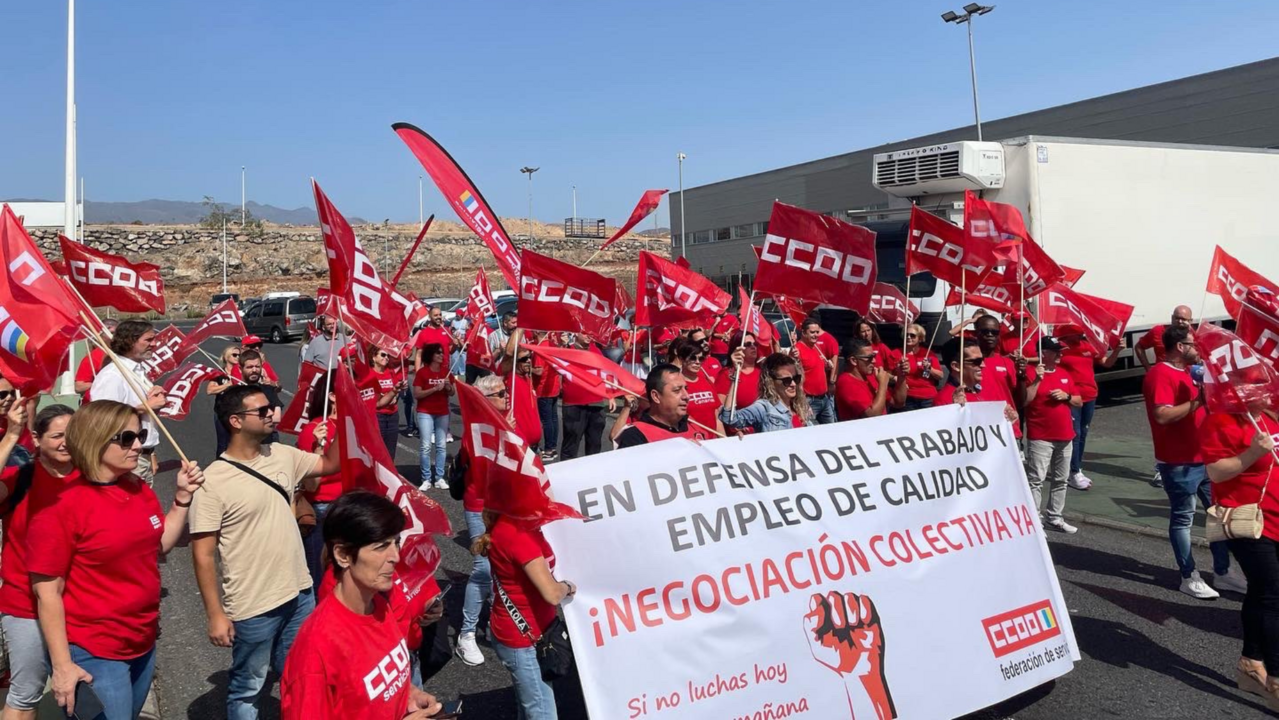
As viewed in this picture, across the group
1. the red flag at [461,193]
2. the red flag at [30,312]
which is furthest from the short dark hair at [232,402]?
the red flag at [461,193]

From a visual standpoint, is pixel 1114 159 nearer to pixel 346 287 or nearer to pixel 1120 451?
pixel 1120 451

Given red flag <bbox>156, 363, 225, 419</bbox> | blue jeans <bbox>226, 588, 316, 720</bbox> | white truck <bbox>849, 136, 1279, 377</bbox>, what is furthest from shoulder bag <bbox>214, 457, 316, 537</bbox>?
white truck <bbox>849, 136, 1279, 377</bbox>

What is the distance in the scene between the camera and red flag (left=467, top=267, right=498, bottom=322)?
1095 cm

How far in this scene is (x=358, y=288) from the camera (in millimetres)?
4723

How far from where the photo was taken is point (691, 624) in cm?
394

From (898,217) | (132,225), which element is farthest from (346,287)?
(132,225)

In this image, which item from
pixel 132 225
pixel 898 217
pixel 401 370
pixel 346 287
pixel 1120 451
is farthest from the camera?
pixel 132 225

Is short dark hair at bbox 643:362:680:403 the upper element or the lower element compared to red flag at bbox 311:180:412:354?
lower

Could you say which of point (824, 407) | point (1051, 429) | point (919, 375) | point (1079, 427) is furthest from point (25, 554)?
point (1079, 427)

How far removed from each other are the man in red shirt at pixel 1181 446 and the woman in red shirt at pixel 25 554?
6.39m

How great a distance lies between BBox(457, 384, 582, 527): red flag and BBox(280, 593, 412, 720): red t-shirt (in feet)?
2.95

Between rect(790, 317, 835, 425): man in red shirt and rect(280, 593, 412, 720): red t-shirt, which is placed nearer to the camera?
rect(280, 593, 412, 720): red t-shirt

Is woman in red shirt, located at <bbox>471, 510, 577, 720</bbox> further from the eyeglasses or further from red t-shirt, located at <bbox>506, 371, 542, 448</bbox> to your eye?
red t-shirt, located at <bbox>506, 371, 542, 448</bbox>

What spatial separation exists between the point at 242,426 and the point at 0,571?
1.06 meters
